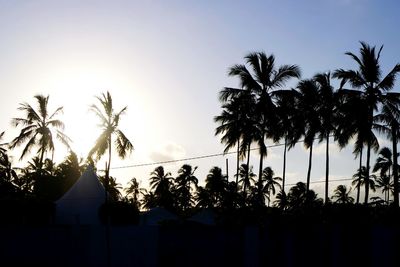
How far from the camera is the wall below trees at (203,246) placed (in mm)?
17109

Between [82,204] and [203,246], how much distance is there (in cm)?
1405

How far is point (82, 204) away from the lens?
30312mm

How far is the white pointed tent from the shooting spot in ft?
97.7

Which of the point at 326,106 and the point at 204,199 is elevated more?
the point at 326,106

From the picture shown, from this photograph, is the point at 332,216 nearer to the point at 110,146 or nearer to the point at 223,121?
the point at 110,146

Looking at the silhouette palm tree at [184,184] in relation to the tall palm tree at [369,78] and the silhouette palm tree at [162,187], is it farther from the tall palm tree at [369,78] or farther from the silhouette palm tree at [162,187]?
the tall palm tree at [369,78]

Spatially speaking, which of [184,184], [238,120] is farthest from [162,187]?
[238,120]

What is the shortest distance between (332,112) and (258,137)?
18.5ft

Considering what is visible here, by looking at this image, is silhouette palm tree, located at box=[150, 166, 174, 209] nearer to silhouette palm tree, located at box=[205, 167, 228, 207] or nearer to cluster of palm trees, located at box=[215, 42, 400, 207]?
silhouette palm tree, located at box=[205, 167, 228, 207]

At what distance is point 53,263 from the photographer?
18.8 metres

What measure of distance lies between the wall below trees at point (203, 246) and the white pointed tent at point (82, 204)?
1076 cm

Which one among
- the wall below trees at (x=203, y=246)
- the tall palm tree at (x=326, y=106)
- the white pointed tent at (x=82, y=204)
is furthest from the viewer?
the tall palm tree at (x=326, y=106)

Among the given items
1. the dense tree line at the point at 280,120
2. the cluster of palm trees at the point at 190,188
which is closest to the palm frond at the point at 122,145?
the dense tree line at the point at 280,120

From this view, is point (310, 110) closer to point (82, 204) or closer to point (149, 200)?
point (82, 204)
